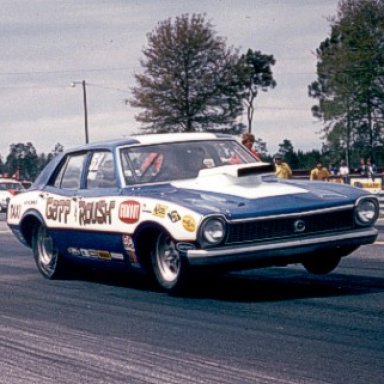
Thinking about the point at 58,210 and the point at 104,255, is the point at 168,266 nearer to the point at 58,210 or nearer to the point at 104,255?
the point at 104,255

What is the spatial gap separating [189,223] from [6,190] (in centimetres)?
3302

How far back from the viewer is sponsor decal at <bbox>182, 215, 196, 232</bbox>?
8.99 meters

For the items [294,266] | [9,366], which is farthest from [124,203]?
[9,366]

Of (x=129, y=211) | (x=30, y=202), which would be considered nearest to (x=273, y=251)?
(x=129, y=211)

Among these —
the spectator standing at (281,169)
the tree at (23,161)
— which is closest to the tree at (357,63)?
the tree at (23,161)

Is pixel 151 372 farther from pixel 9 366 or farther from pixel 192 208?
pixel 192 208

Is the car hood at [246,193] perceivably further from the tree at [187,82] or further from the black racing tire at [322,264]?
the tree at [187,82]

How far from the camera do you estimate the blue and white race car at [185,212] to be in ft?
29.8

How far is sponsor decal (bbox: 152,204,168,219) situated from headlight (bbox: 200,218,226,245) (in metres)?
0.52

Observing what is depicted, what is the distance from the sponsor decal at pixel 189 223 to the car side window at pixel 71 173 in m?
2.36

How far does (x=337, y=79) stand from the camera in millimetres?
67875

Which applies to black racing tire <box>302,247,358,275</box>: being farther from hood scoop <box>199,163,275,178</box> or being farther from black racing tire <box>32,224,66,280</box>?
black racing tire <box>32,224,66,280</box>

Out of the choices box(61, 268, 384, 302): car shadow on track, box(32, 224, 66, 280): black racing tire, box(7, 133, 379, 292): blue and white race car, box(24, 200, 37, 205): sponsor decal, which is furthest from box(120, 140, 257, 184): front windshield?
box(24, 200, 37, 205): sponsor decal

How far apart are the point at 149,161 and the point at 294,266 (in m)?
2.28
